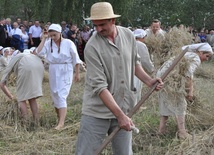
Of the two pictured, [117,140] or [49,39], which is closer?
[117,140]

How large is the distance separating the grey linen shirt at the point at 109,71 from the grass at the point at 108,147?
1101 mm

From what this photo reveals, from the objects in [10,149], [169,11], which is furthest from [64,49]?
[169,11]

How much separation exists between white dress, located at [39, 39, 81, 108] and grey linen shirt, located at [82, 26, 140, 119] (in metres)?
2.67

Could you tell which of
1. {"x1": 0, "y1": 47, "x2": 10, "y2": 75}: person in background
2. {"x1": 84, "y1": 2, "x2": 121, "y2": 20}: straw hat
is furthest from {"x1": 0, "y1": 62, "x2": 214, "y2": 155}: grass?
{"x1": 0, "y1": 47, "x2": 10, "y2": 75}: person in background

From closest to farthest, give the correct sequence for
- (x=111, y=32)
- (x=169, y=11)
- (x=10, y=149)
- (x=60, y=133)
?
(x=111, y=32)
(x=10, y=149)
(x=60, y=133)
(x=169, y=11)

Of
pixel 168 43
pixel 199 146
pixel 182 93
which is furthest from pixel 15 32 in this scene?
pixel 199 146

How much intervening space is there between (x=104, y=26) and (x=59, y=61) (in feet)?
9.52

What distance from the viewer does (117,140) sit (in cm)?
348

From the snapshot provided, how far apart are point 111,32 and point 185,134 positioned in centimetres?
244

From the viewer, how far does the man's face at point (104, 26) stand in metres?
3.20

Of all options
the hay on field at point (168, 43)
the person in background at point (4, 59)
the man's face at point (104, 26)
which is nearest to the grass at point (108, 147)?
the hay on field at point (168, 43)

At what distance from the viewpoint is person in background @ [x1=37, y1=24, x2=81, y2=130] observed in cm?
604

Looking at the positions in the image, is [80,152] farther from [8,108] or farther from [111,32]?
[8,108]

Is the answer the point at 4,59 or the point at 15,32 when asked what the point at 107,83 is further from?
the point at 15,32
